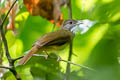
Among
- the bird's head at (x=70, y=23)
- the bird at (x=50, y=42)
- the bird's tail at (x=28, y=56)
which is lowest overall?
the bird's tail at (x=28, y=56)

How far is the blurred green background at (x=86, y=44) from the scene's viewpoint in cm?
64

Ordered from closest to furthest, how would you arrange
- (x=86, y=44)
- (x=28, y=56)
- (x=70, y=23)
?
1. (x=86, y=44)
2. (x=28, y=56)
3. (x=70, y=23)

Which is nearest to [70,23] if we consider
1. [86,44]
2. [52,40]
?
[52,40]

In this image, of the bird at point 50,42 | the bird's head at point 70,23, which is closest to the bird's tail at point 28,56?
the bird at point 50,42

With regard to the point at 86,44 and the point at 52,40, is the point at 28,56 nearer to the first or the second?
the point at 52,40

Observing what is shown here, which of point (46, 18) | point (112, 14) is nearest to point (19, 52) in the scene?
point (46, 18)

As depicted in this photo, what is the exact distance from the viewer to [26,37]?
41.8 inches

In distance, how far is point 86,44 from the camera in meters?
0.79

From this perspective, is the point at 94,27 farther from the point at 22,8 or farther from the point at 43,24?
the point at 22,8

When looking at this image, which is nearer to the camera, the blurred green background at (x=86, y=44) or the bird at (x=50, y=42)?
the blurred green background at (x=86, y=44)

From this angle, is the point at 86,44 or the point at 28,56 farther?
the point at 28,56

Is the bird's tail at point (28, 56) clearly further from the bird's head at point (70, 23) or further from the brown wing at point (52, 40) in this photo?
the bird's head at point (70, 23)

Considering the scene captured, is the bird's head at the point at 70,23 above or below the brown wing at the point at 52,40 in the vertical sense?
above

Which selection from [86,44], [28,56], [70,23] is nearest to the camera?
[86,44]
